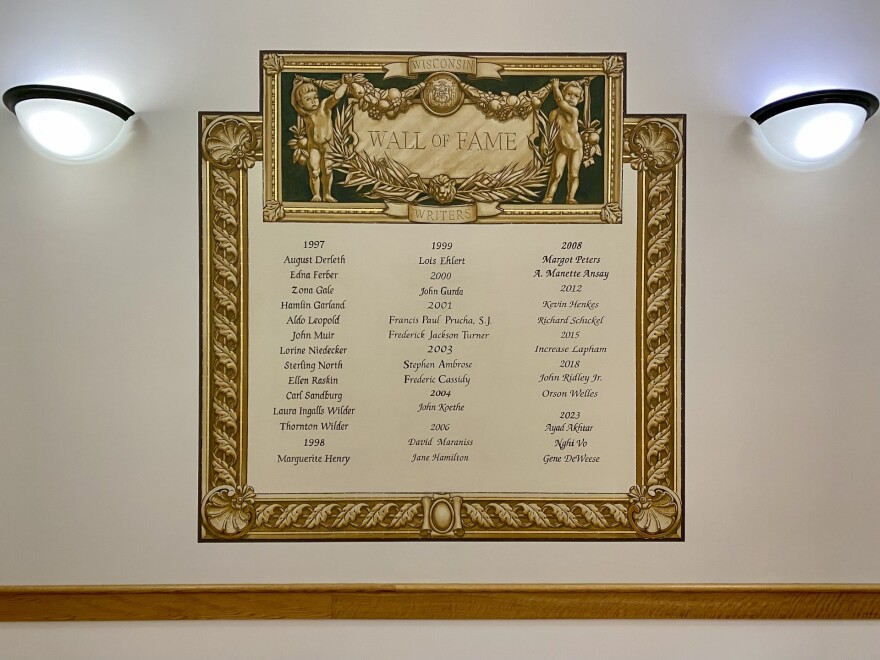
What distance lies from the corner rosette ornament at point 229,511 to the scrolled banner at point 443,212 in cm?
90

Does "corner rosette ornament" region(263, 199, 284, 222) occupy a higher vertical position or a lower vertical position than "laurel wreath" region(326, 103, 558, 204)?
lower

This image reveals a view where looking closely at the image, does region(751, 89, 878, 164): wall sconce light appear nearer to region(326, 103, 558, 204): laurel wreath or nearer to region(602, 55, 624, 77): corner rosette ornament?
region(602, 55, 624, 77): corner rosette ornament

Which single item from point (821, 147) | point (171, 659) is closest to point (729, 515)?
point (821, 147)

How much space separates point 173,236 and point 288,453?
706 millimetres

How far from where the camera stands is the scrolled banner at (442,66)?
146 centimetres

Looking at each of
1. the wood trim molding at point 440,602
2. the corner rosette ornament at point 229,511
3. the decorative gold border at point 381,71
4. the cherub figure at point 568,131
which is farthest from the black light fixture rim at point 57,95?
Result: the wood trim molding at point 440,602

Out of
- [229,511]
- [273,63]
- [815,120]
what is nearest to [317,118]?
[273,63]

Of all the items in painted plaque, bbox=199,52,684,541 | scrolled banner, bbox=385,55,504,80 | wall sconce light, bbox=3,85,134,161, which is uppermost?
scrolled banner, bbox=385,55,504,80

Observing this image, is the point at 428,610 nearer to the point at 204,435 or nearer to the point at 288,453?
the point at 288,453

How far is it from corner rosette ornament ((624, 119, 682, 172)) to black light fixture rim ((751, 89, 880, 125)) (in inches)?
9.6

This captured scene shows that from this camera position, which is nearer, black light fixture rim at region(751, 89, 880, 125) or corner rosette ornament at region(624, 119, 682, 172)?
black light fixture rim at region(751, 89, 880, 125)

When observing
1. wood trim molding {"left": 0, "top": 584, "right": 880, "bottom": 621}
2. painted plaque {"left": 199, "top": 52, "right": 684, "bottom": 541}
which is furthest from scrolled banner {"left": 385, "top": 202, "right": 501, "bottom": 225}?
wood trim molding {"left": 0, "top": 584, "right": 880, "bottom": 621}

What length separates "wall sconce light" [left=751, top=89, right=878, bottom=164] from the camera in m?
1.36

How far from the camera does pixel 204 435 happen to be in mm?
1457
